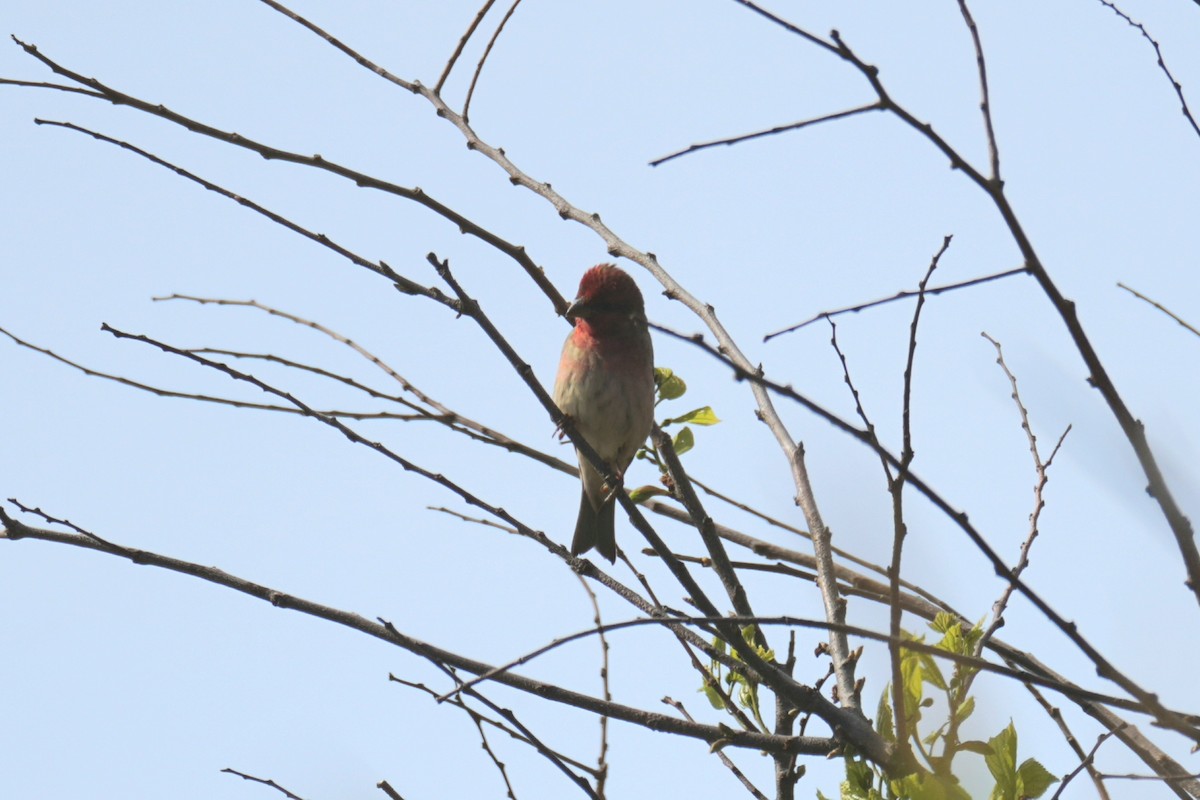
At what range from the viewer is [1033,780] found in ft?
10.4

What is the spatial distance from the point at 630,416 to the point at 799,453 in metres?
2.38

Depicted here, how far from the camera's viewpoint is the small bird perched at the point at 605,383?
688 cm

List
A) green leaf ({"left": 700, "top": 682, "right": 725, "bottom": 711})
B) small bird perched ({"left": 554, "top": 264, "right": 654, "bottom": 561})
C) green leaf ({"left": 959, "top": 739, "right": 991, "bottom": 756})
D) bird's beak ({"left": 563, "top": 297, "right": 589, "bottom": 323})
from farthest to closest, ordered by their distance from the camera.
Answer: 1. bird's beak ({"left": 563, "top": 297, "right": 589, "bottom": 323})
2. small bird perched ({"left": 554, "top": 264, "right": 654, "bottom": 561})
3. green leaf ({"left": 700, "top": 682, "right": 725, "bottom": 711})
4. green leaf ({"left": 959, "top": 739, "right": 991, "bottom": 756})

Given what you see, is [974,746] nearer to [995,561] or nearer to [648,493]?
[995,561]

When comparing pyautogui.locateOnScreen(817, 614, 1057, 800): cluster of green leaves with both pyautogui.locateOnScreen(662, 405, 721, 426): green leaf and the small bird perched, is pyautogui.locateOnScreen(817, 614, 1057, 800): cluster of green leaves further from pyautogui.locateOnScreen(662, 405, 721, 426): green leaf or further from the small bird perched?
Result: the small bird perched

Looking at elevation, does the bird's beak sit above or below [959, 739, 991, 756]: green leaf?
above

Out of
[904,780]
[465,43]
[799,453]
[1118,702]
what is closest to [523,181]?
[465,43]

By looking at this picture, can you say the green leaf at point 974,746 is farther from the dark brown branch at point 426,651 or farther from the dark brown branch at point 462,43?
the dark brown branch at point 462,43

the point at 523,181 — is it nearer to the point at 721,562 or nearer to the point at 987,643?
the point at 721,562

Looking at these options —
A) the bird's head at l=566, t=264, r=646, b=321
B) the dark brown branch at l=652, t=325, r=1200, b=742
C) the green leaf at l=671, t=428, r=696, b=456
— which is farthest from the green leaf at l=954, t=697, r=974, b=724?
the bird's head at l=566, t=264, r=646, b=321

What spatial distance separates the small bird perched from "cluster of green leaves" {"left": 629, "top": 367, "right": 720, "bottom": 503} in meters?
1.30

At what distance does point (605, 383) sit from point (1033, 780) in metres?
3.97

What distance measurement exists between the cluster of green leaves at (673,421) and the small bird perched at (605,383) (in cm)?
130

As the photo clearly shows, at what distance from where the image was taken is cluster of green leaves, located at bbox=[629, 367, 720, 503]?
5.11m
